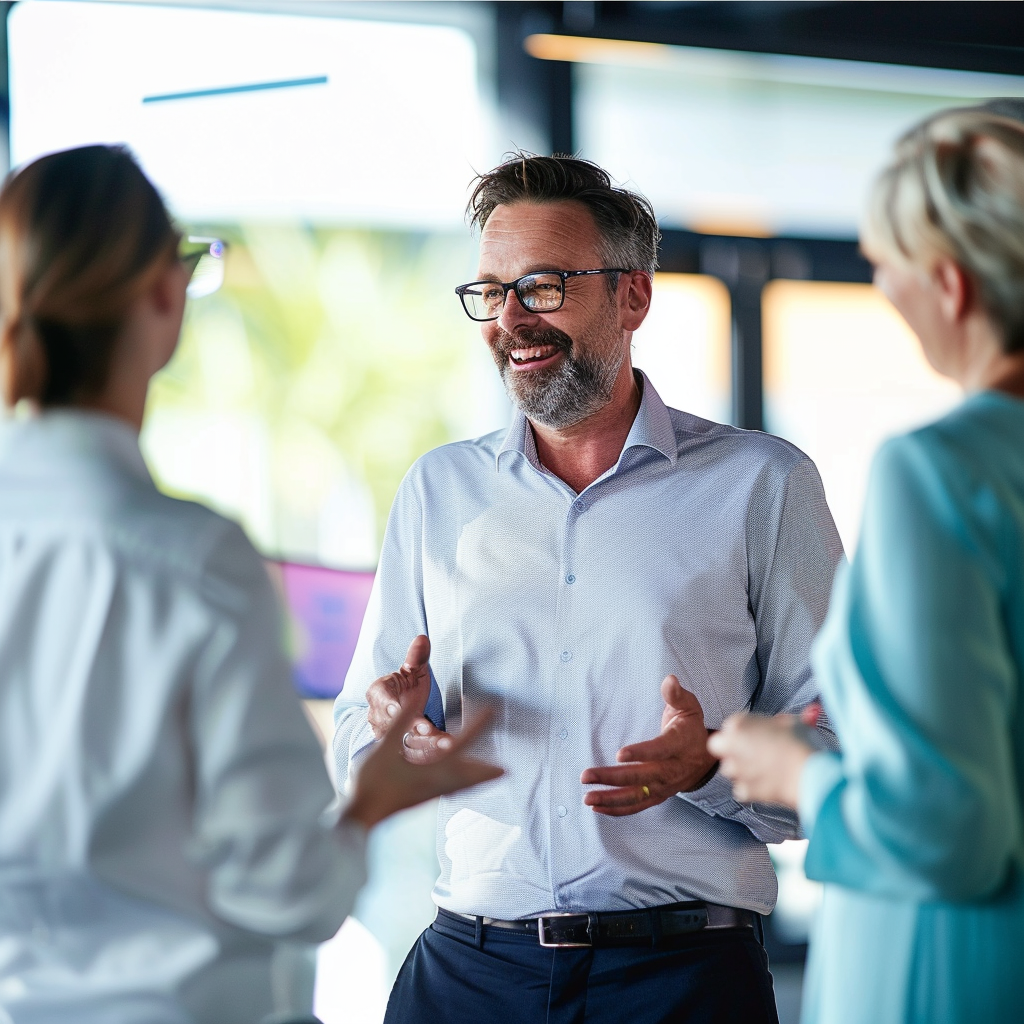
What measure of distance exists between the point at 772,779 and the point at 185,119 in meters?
3.13

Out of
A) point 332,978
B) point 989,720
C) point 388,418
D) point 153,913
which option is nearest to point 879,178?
point 989,720

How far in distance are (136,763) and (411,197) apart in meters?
3.17

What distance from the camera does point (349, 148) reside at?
3904mm

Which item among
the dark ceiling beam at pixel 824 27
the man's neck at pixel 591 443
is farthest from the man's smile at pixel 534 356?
the dark ceiling beam at pixel 824 27

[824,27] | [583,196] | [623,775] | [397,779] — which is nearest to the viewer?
[397,779]

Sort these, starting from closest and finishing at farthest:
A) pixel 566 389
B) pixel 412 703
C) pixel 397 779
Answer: pixel 397 779, pixel 412 703, pixel 566 389

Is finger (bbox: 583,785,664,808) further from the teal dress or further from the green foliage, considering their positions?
the green foliage

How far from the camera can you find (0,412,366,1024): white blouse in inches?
43.1

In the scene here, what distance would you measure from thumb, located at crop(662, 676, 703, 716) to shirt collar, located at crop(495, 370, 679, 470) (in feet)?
1.59

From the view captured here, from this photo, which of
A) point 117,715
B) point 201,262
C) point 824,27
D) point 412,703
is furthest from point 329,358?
point 117,715

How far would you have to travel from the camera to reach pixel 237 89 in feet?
12.2

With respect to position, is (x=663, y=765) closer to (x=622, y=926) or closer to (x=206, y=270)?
(x=622, y=926)

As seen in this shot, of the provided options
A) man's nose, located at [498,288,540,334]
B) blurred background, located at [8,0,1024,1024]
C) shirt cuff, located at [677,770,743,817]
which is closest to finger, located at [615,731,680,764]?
shirt cuff, located at [677,770,743,817]

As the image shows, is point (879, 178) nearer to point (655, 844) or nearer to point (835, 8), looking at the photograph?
point (655, 844)
